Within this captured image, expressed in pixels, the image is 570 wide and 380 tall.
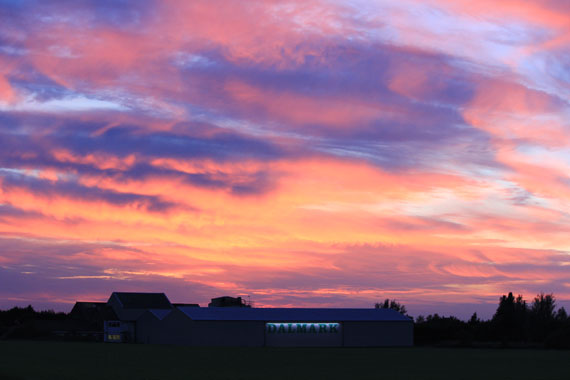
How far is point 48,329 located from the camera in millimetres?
137375

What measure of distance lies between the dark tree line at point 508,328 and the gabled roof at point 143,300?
5030 centimetres

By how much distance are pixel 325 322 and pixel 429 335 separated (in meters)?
21.5

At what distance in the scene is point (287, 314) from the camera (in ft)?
379

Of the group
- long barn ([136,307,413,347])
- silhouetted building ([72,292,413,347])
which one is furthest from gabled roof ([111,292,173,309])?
long barn ([136,307,413,347])

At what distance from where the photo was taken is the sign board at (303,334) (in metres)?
111

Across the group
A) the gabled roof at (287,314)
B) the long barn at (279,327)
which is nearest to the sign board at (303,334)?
the long barn at (279,327)

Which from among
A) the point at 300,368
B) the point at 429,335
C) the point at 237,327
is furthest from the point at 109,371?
the point at 429,335

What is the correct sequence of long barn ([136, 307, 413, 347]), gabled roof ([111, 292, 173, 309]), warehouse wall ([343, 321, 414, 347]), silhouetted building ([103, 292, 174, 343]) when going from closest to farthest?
long barn ([136, 307, 413, 347]) < warehouse wall ([343, 321, 414, 347]) < silhouetted building ([103, 292, 174, 343]) < gabled roof ([111, 292, 173, 309])

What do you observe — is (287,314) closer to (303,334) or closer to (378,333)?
(303,334)

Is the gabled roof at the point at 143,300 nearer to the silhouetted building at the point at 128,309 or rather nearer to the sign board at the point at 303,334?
the silhouetted building at the point at 128,309

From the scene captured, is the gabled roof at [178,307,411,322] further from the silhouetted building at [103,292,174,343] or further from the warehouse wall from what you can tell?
the silhouetted building at [103,292,174,343]

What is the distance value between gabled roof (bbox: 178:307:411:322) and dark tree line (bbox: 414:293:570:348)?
9731mm

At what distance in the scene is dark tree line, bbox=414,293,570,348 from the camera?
10899 cm

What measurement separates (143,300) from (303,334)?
4755 cm
